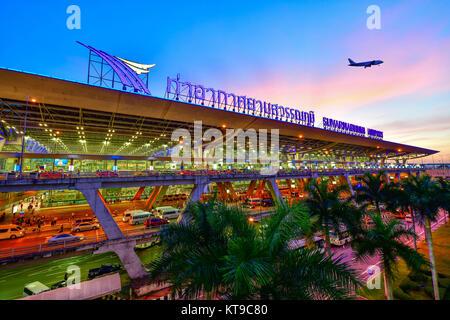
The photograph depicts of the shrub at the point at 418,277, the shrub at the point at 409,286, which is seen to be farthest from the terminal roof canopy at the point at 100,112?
the shrub at the point at 409,286

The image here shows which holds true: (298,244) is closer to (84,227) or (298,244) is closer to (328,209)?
(328,209)

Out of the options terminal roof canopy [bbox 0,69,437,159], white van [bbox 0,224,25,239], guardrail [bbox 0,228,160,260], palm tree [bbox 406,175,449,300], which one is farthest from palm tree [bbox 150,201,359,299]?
white van [bbox 0,224,25,239]

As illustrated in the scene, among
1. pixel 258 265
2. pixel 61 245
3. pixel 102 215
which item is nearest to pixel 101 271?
pixel 61 245

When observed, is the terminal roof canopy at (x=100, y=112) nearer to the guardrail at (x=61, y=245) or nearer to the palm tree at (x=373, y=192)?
the guardrail at (x=61, y=245)

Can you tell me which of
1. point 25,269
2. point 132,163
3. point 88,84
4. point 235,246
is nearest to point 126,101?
point 88,84

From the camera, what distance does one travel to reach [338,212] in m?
11.9

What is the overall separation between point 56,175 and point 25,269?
37.8ft

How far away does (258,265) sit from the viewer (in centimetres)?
384

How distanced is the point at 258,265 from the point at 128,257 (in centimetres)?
1725

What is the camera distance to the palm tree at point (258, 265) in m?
4.07
